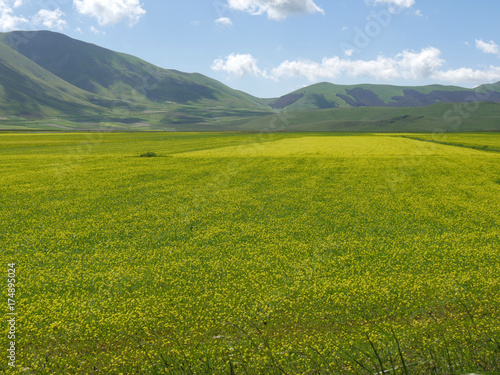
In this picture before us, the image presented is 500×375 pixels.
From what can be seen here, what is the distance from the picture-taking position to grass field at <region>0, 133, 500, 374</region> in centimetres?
801

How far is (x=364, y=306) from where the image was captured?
10.0 meters

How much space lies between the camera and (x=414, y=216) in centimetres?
1867

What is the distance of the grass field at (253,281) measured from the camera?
8.01m

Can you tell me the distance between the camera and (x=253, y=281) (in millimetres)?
11398

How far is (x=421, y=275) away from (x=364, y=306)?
313 centimetres

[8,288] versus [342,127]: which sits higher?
[342,127]

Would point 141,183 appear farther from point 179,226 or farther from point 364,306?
point 364,306

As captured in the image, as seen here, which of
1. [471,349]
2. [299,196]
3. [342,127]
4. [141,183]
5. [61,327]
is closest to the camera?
[471,349]

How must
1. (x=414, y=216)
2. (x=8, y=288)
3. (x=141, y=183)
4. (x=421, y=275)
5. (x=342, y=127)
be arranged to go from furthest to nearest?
(x=342, y=127) → (x=141, y=183) → (x=414, y=216) → (x=421, y=275) → (x=8, y=288)

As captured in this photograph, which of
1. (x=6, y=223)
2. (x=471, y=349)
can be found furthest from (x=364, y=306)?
(x=6, y=223)

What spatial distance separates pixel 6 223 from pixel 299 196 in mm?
17551

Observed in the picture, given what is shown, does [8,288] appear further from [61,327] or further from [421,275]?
[421,275]

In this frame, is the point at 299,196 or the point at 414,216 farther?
the point at 299,196

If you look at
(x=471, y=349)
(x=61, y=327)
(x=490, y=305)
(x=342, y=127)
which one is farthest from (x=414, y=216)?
(x=342, y=127)
